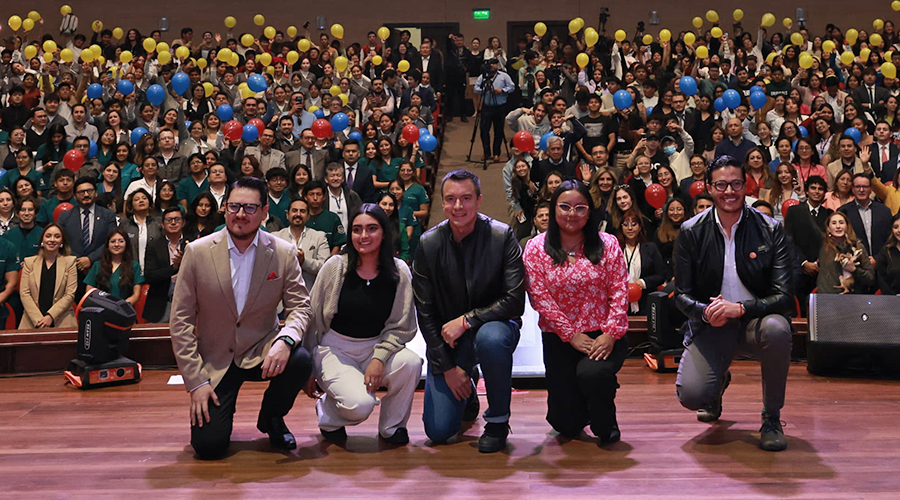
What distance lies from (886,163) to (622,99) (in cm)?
250

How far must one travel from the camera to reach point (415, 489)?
2824 mm

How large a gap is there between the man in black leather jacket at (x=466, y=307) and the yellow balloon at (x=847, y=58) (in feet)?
30.4

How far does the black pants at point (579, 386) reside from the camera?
3.18 m

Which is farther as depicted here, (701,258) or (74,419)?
(74,419)

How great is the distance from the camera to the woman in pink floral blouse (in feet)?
10.5

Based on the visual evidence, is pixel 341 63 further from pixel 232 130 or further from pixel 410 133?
pixel 232 130

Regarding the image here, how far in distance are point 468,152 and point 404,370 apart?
7.52 meters

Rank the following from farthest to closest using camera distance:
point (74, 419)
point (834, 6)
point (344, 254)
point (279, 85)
Result: point (834, 6)
point (279, 85)
point (74, 419)
point (344, 254)

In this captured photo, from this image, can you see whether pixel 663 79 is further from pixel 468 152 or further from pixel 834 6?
pixel 834 6

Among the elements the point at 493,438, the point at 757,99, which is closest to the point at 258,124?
the point at 757,99

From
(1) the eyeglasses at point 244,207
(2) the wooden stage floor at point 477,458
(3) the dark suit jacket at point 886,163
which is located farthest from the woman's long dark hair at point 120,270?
(3) the dark suit jacket at point 886,163

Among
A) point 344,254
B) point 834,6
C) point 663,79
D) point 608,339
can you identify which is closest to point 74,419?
point 344,254

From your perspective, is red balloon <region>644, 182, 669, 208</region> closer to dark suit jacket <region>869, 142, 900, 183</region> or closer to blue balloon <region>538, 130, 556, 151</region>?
blue balloon <region>538, 130, 556, 151</region>

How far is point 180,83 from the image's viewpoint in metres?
9.33
